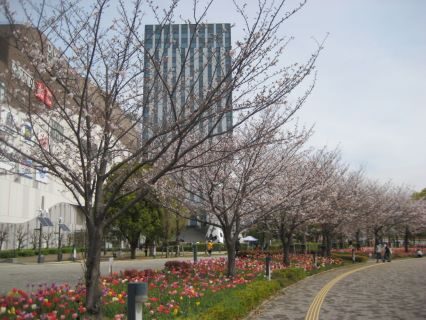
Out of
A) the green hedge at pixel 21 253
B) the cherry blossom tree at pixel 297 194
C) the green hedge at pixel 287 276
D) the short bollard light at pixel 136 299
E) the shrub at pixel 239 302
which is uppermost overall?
the cherry blossom tree at pixel 297 194

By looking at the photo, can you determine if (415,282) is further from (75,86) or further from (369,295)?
(75,86)

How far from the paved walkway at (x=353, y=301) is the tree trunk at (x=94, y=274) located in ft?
15.2

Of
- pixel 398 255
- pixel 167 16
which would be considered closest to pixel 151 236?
pixel 398 255

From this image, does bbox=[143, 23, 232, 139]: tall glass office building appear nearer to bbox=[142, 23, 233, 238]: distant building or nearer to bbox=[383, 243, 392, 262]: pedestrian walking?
bbox=[142, 23, 233, 238]: distant building

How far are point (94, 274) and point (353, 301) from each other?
8741 millimetres

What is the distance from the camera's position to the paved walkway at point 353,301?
427 inches

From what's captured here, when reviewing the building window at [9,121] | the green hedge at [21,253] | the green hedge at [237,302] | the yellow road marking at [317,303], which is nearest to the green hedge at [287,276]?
the green hedge at [237,302]

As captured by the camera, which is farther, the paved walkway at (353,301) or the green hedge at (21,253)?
the green hedge at (21,253)

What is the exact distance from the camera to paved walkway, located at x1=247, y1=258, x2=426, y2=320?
35.6 ft

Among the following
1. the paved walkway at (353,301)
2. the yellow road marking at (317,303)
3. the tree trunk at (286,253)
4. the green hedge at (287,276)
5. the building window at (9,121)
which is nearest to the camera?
the building window at (9,121)

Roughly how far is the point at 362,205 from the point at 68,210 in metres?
41.3

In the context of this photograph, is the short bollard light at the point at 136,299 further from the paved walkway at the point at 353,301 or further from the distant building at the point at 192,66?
the paved walkway at the point at 353,301

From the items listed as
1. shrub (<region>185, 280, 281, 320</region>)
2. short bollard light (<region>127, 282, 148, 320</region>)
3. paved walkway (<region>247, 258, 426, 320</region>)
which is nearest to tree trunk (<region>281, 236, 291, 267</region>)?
paved walkway (<region>247, 258, 426, 320</region>)

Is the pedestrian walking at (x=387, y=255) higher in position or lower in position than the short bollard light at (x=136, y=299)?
lower
